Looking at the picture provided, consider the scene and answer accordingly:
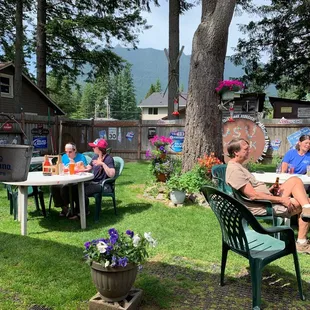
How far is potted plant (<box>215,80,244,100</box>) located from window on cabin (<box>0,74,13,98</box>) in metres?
13.6

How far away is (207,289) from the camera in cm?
265

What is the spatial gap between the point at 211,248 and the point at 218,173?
116cm

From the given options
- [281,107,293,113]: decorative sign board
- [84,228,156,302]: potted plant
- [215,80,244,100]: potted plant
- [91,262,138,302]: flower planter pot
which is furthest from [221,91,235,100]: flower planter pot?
[281,107,293,113]: decorative sign board

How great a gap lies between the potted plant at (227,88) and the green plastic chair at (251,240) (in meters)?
3.58

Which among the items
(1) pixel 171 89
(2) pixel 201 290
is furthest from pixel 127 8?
(2) pixel 201 290

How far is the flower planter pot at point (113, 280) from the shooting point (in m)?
2.14

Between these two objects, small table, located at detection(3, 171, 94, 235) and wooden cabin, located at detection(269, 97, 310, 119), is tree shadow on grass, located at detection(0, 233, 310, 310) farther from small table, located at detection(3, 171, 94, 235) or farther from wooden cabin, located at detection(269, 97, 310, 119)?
wooden cabin, located at detection(269, 97, 310, 119)

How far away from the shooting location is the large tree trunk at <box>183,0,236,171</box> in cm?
590

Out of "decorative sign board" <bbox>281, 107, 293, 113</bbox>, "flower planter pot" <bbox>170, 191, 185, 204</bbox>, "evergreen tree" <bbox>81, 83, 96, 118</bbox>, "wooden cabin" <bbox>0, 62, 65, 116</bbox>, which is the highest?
"evergreen tree" <bbox>81, 83, 96, 118</bbox>

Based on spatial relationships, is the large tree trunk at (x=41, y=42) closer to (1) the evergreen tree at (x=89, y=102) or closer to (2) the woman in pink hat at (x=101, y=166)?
(2) the woman in pink hat at (x=101, y=166)

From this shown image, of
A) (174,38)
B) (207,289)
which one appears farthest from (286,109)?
(207,289)

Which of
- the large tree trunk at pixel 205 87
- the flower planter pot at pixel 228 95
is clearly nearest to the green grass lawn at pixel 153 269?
the large tree trunk at pixel 205 87

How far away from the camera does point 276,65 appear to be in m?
14.0

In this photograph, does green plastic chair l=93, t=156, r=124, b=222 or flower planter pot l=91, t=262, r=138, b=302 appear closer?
flower planter pot l=91, t=262, r=138, b=302
